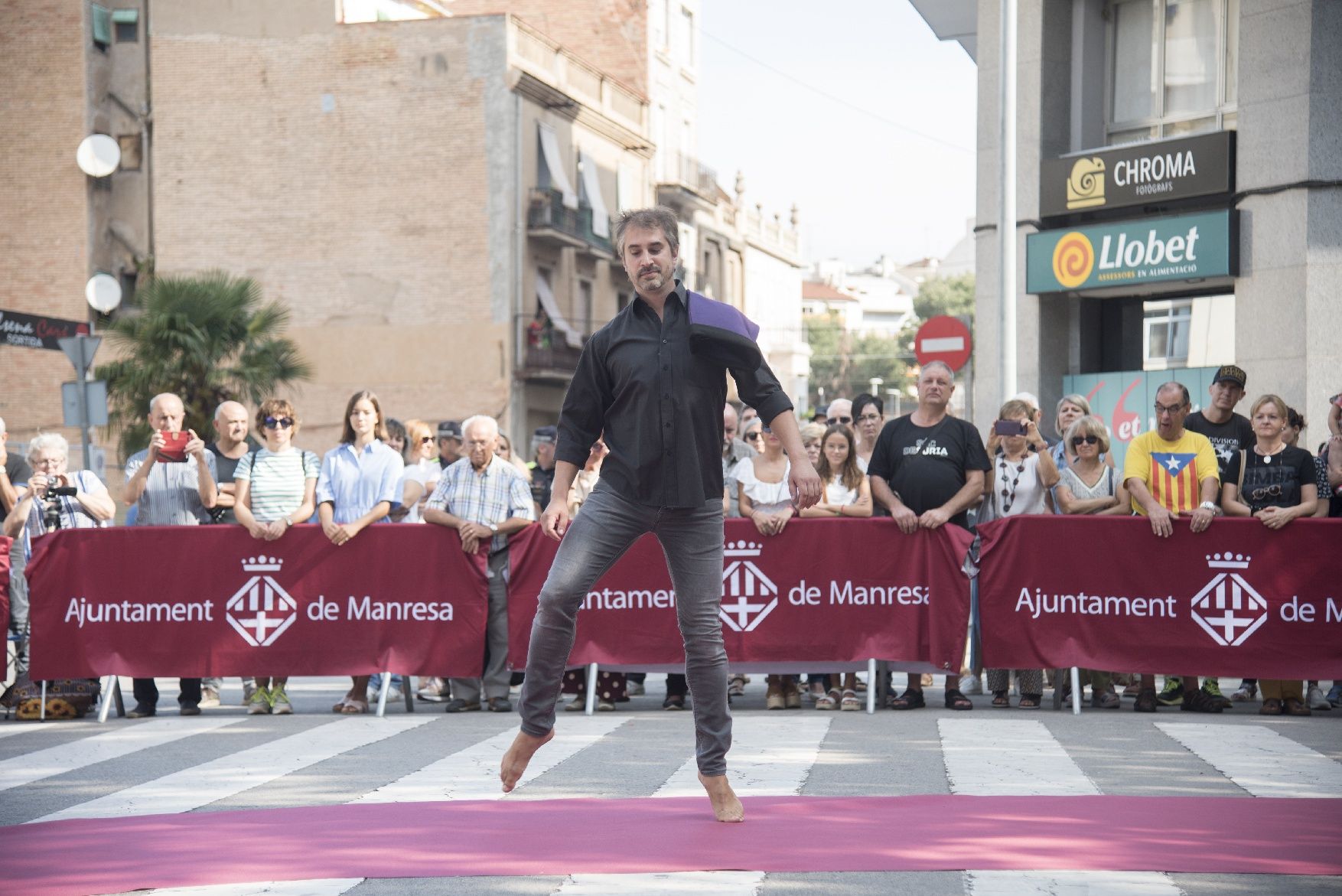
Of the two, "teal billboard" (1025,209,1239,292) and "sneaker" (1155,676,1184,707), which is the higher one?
"teal billboard" (1025,209,1239,292)

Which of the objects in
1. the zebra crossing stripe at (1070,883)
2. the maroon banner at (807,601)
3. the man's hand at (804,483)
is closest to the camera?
the zebra crossing stripe at (1070,883)

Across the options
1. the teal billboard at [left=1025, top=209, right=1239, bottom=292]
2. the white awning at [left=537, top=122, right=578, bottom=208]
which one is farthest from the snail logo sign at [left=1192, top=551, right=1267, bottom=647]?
the white awning at [left=537, top=122, right=578, bottom=208]

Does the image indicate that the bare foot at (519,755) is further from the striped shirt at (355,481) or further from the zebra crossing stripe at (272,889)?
the striped shirt at (355,481)

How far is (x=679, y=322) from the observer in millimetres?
6441

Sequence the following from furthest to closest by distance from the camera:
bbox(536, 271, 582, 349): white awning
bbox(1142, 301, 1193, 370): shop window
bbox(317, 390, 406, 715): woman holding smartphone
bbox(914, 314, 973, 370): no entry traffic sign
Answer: bbox(536, 271, 582, 349): white awning < bbox(1142, 301, 1193, 370): shop window < bbox(914, 314, 973, 370): no entry traffic sign < bbox(317, 390, 406, 715): woman holding smartphone

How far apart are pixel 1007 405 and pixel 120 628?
651cm

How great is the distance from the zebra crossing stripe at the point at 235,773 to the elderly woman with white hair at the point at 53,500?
8.92 feet

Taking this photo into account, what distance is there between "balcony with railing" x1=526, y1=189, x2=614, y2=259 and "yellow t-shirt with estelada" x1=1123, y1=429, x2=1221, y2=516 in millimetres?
34631

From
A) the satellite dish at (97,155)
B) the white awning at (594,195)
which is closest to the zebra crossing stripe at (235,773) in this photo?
the satellite dish at (97,155)

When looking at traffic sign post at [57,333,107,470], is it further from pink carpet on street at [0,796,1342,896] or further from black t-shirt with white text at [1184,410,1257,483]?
pink carpet on street at [0,796,1342,896]

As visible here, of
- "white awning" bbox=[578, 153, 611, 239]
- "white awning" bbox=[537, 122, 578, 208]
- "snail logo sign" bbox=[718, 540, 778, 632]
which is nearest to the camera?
"snail logo sign" bbox=[718, 540, 778, 632]

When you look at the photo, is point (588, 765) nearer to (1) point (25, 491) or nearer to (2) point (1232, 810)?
(2) point (1232, 810)

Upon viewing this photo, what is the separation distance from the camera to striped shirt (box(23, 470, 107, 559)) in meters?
12.2

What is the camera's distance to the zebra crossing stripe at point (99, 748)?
28.6 feet
